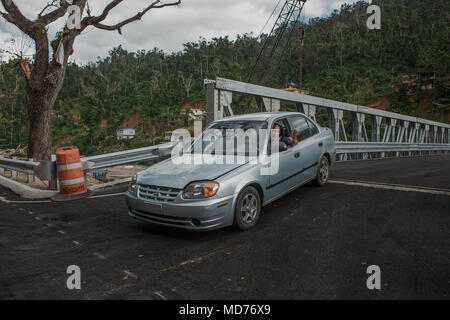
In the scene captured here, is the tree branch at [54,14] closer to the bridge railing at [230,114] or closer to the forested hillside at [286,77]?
the bridge railing at [230,114]

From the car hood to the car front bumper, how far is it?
26 centimetres

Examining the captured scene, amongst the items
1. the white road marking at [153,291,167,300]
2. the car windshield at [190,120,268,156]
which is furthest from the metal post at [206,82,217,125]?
the white road marking at [153,291,167,300]

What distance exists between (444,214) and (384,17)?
109m

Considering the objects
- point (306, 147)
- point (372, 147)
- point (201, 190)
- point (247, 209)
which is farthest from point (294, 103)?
point (201, 190)

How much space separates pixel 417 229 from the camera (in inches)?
157

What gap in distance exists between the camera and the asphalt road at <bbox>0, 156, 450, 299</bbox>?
2.70 meters

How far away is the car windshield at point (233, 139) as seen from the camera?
473 cm

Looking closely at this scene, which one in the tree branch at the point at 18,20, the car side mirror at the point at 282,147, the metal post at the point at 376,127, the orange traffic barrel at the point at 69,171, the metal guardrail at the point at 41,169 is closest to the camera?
the car side mirror at the point at 282,147

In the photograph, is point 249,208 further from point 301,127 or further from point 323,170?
point 323,170

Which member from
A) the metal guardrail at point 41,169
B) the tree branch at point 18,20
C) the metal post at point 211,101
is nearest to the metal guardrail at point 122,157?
the metal guardrail at point 41,169

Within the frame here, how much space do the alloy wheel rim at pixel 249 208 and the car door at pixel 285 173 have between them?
1.21 ft

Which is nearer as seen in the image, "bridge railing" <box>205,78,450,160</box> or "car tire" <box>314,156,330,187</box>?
"car tire" <box>314,156,330,187</box>

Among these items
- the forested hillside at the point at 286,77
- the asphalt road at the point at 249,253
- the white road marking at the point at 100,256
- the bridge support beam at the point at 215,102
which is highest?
the forested hillside at the point at 286,77

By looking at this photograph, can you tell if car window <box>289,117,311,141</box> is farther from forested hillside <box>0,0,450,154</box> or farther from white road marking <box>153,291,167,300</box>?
forested hillside <box>0,0,450,154</box>
